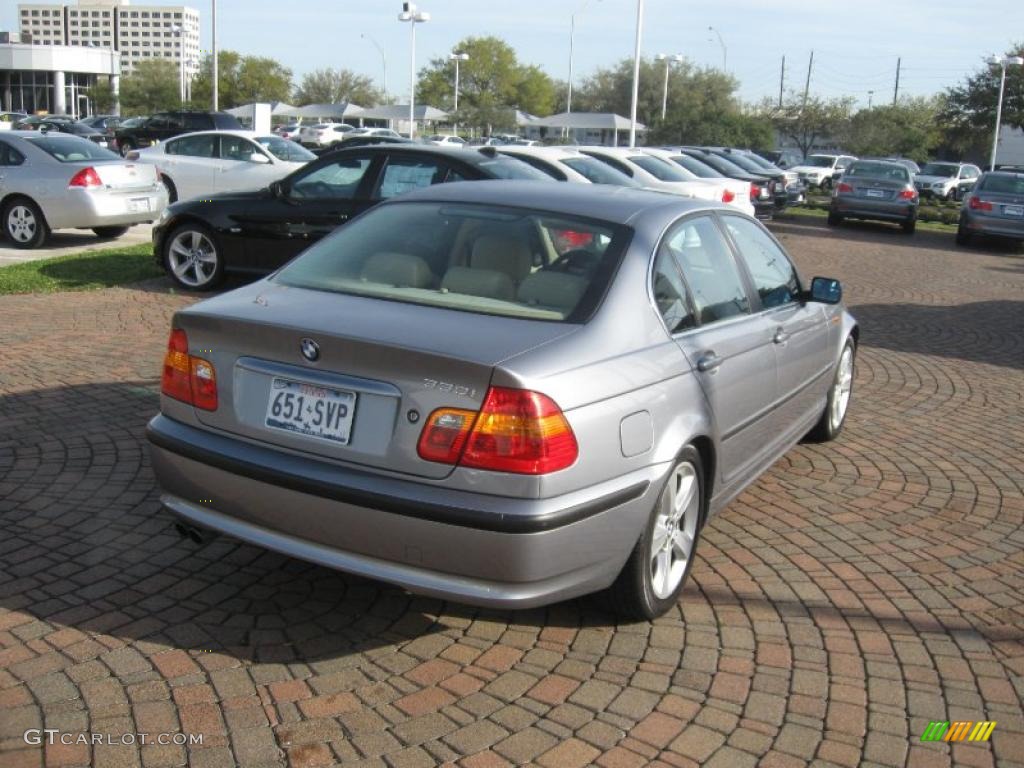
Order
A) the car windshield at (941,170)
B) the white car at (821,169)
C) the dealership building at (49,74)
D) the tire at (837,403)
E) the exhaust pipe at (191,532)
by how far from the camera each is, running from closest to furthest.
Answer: the exhaust pipe at (191,532) → the tire at (837,403) → the white car at (821,169) → the car windshield at (941,170) → the dealership building at (49,74)

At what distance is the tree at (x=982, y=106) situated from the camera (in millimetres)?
56125

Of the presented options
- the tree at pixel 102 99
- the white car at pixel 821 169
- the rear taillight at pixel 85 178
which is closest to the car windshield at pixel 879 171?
the white car at pixel 821 169

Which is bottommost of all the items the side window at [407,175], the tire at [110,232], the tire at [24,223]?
the tire at [110,232]

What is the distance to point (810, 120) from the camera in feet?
230

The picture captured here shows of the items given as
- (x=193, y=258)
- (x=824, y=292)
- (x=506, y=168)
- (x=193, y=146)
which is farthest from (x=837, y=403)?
(x=193, y=146)

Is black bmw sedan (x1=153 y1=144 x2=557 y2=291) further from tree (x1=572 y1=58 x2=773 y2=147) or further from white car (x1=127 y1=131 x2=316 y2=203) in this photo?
tree (x1=572 y1=58 x2=773 y2=147)

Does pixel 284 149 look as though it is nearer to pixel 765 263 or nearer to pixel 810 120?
pixel 765 263

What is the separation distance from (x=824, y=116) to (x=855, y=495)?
68.3 m

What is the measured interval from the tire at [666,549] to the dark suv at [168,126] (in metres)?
30.7

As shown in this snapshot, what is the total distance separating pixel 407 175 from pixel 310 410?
697cm

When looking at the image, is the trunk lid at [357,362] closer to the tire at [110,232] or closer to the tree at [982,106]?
the tire at [110,232]

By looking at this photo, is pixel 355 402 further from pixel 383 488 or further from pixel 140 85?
pixel 140 85

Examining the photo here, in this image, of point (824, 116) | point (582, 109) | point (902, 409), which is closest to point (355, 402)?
point (902, 409)

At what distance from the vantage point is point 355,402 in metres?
3.61
